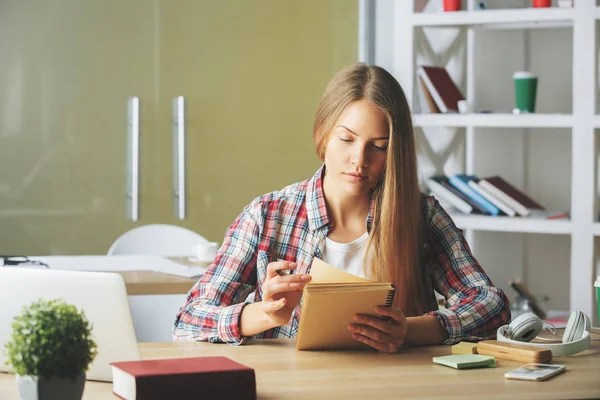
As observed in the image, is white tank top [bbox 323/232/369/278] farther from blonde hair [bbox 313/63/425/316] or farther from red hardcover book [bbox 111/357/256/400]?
red hardcover book [bbox 111/357/256/400]

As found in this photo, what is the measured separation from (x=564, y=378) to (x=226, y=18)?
3.14 meters

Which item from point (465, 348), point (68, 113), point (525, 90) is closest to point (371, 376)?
point (465, 348)

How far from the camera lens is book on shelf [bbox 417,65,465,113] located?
3681 millimetres

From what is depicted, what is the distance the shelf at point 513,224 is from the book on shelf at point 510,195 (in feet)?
0.17

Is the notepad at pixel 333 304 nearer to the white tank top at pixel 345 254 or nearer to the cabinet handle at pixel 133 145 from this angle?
the white tank top at pixel 345 254

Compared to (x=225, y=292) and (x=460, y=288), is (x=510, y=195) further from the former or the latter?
(x=225, y=292)

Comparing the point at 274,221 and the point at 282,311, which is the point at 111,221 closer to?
the point at 274,221

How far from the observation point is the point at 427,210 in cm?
209

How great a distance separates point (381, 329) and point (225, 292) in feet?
1.28

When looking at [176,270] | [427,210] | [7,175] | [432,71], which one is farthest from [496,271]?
[7,175]

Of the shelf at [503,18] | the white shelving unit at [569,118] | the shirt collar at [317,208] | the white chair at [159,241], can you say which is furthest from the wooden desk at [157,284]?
the shelf at [503,18]

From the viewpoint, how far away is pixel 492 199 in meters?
3.62

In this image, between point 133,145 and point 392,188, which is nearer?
point 392,188

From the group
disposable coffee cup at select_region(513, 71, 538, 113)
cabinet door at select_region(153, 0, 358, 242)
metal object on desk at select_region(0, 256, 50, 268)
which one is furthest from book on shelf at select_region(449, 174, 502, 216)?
metal object on desk at select_region(0, 256, 50, 268)
